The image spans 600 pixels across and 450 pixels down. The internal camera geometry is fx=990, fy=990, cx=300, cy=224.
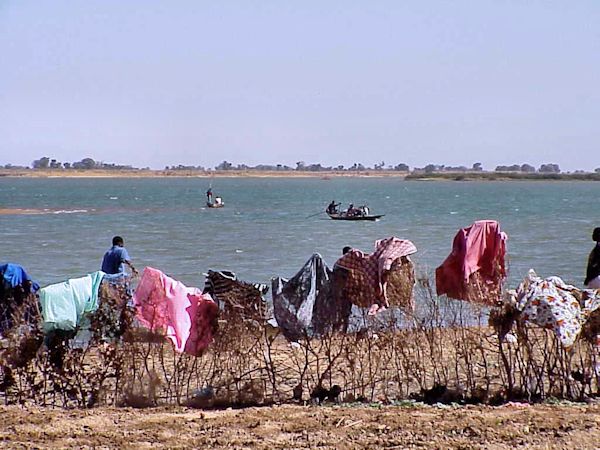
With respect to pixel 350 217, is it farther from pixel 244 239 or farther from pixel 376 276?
pixel 376 276

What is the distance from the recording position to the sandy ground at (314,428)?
25.0 ft

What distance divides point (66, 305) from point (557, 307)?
15.1 ft

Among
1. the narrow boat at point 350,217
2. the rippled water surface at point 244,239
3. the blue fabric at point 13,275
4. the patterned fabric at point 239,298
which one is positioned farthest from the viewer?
the narrow boat at point 350,217

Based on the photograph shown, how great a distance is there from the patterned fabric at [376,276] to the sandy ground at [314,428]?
1725 millimetres

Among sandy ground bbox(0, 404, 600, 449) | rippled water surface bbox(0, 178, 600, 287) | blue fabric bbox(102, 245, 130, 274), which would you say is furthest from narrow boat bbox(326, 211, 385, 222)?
sandy ground bbox(0, 404, 600, 449)

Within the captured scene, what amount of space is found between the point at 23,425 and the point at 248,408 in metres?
2.08

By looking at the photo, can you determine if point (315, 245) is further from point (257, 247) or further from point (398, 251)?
point (398, 251)

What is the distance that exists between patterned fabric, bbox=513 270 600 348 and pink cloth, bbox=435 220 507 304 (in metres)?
1.49

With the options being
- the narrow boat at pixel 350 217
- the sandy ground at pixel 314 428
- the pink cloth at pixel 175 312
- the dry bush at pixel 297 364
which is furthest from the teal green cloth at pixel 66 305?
the narrow boat at pixel 350 217

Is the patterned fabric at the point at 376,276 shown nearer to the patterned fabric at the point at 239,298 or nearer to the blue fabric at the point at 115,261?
the patterned fabric at the point at 239,298

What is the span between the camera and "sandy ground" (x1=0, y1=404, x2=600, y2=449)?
7.61 m

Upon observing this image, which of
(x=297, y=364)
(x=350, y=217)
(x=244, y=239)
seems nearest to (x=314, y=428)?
(x=297, y=364)

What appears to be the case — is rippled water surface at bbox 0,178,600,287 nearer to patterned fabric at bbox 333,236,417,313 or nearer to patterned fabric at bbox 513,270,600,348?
patterned fabric at bbox 333,236,417,313

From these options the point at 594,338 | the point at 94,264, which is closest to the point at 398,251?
the point at 594,338
